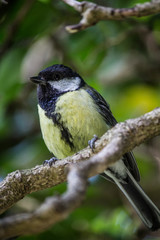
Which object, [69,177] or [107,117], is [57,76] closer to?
[107,117]

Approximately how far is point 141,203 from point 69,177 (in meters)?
1.40

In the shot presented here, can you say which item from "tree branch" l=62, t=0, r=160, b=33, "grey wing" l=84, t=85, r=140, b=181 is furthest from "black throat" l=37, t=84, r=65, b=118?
"tree branch" l=62, t=0, r=160, b=33

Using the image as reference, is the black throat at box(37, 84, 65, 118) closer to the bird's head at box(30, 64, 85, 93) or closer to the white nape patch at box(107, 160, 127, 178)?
the bird's head at box(30, 64, 85, 93)

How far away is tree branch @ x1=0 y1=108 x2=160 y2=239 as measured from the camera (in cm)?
85

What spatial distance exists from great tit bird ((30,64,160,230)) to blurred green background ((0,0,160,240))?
1.09 ft

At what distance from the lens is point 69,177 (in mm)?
1012

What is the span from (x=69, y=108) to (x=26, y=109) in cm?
147

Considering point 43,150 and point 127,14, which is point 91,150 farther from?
point 43,150

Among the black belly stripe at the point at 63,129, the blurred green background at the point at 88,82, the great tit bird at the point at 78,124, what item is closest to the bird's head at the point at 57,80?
the great tit bird at the point at 78,124

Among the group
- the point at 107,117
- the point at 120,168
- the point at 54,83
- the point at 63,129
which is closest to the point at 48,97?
the point at 54,83

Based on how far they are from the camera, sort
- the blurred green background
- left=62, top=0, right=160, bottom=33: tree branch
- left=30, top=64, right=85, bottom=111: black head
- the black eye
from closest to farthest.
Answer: left=62, top=0, right=160, bottom=33: tree branch, left=30, top=64, right=85, bottom=111: black head, the black eye, the blurred green background

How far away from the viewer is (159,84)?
3514 millimetres

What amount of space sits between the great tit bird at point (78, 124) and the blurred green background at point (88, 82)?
332mm

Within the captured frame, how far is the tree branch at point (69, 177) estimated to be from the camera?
2.79 feet
